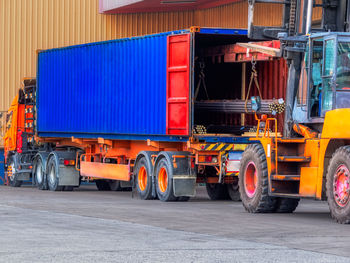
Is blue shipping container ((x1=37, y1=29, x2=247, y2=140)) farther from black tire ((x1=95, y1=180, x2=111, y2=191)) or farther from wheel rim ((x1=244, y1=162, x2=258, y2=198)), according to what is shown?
wheel rim ((x1=244, y1=162, x2=258, y2=198))

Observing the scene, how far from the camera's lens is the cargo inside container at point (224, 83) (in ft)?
71.2

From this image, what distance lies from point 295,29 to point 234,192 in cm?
648

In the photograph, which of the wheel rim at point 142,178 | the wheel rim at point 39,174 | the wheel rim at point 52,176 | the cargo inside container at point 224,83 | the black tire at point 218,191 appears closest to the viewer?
the cargo inside container at point 224,83

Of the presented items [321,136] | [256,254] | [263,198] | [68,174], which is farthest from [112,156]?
[256,254]

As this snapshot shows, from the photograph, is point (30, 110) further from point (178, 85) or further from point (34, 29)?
point (178, 85)

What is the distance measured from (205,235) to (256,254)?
7.36 feet

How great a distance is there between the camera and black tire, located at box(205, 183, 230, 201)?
912 inches

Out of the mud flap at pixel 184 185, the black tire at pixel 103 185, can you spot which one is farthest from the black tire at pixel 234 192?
the black tire at pixel 103 185

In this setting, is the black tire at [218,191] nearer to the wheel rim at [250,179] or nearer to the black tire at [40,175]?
the wheel rim at [250,179]

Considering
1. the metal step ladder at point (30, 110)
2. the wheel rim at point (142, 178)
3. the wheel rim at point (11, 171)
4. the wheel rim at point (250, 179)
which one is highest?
the metal step ladder at point (30, 110)

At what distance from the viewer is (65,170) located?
89.7 ft

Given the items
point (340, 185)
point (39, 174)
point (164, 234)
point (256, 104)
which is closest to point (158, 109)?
point (256, 104)

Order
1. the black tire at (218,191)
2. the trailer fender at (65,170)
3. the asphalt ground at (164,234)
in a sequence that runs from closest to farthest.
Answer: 1. the asphalt ground at (164,234)
2. the black tire at (218,191)
3. the trailer fender at (65,170)

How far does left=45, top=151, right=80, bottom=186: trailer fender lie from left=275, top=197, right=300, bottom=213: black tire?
35.6 feet
